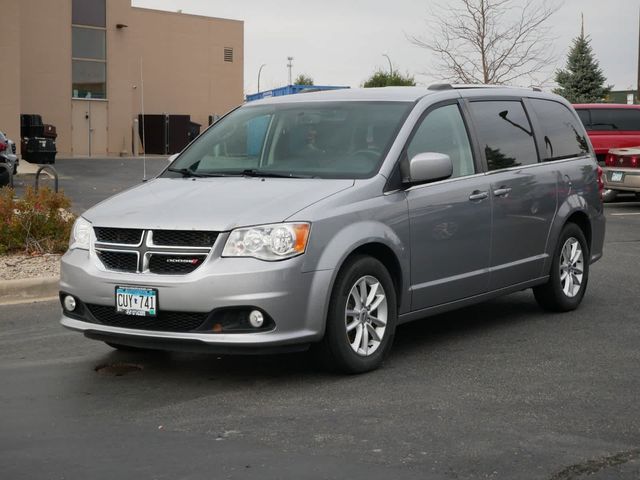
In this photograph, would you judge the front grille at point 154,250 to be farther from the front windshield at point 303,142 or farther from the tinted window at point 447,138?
the tinted window at point 447,138

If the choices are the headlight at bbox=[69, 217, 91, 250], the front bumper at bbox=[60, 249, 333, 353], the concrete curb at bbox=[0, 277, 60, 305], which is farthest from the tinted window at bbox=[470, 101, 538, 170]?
the concrete curb at bbox=[0, 277, 60, 305]

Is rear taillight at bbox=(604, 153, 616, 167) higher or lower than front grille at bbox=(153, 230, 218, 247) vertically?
higher

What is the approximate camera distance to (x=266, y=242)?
6.35 metres

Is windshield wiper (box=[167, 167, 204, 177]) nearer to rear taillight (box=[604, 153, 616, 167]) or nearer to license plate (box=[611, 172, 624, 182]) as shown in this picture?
license plate (box=[611, 172, 624, 182])

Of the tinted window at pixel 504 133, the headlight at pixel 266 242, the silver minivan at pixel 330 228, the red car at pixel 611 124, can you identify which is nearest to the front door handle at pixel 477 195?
the silver minivan at pixel 330 228

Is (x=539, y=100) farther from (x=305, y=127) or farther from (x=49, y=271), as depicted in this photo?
(x=49, y=271)

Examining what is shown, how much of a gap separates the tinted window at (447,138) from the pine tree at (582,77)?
4908 centimetres

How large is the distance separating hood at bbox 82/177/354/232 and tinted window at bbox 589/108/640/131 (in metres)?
17.8

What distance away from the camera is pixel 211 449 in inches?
206

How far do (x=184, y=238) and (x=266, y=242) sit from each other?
482mm

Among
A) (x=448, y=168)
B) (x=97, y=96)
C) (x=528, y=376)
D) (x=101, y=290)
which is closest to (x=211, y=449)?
(x=101, y=290)

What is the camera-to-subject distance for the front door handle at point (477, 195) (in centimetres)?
783

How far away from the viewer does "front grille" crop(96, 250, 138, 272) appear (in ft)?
21.6

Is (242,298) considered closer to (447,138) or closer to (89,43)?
(447,138)
